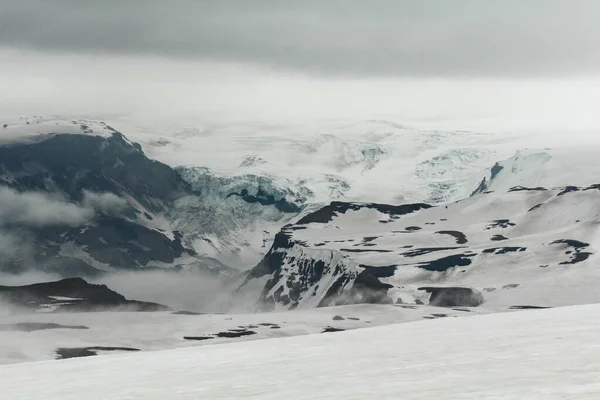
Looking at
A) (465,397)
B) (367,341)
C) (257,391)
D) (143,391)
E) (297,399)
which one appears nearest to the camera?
(465,397)

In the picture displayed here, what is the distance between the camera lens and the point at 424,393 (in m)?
23.0

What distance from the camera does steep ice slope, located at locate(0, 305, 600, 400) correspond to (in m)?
23.6

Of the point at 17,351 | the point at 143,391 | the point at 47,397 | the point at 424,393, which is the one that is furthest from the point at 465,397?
the point at 17,351

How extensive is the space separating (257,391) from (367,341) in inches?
680

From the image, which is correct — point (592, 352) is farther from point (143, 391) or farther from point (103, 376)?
point (103, 376)

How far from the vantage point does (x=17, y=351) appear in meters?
195

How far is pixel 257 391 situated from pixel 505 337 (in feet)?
45.2

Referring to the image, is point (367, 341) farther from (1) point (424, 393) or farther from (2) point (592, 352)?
(1) point (424, 393)

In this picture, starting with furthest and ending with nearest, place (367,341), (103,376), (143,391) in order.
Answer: (367,341) < (103,376) < (143,391)

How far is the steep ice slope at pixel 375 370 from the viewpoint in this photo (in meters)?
23.6

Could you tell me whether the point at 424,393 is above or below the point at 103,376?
above

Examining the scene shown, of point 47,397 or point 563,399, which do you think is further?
point 47,397

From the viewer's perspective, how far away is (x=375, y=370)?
2975 cm

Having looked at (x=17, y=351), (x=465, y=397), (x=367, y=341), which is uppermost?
(x=465, y=397)
